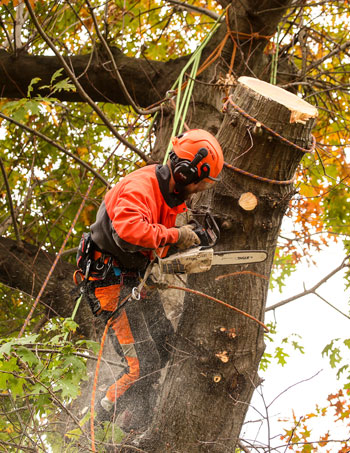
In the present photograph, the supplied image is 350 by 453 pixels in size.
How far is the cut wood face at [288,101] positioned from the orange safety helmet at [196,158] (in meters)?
0.35

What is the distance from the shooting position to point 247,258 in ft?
8.31

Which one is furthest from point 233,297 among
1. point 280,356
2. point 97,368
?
point 280,356

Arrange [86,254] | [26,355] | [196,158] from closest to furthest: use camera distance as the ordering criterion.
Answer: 1. [26,355]
2. [196,158]
3. [86,254]

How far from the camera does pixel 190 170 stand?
98.7 inches

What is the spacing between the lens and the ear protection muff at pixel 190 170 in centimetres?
247

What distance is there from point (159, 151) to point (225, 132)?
1.48 metres

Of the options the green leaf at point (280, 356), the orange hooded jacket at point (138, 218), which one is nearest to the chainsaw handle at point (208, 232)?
the orange hooded jacket at point (138, 218)

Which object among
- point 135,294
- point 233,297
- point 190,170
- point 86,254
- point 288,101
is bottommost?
point 135,294

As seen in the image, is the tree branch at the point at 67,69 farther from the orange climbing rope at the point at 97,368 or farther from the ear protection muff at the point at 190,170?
the orange climbing rope at the point at 97,368

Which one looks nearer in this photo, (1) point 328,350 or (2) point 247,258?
(2) point 247,258

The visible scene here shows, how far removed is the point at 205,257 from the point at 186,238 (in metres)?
0.16

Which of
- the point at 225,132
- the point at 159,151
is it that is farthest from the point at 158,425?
the point at 159,151

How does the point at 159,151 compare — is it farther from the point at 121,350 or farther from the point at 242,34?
the point at 121,350

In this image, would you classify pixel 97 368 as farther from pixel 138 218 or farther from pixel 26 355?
pixel 138 218
